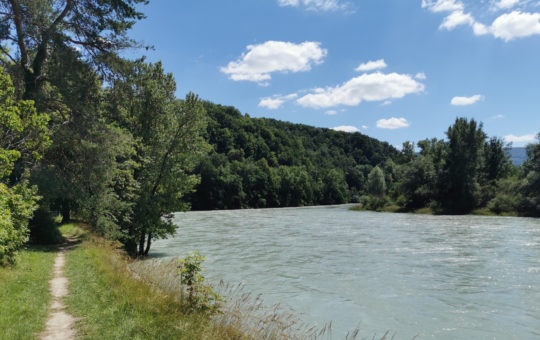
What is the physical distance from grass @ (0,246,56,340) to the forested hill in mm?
77165

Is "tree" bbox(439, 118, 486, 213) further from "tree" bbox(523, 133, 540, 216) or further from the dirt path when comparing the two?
the dirt path

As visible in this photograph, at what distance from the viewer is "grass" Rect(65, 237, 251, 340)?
297 inches

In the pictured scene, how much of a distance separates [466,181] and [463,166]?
3.26m

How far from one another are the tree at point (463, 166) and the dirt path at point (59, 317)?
237 ft

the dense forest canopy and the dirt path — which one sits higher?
the dense forest canopy

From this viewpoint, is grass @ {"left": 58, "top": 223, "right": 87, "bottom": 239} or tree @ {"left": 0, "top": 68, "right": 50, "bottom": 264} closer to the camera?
tree @ {"left": 0, "top": 68, "right": 50, "bottom": 264}

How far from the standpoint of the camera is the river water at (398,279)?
40.1 feet

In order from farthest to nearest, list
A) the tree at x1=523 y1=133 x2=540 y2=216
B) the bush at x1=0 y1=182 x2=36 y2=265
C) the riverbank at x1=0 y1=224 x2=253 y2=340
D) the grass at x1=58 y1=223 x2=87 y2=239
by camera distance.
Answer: the tree at x1=523 y1=133 x2=540 y2=216 < the grass at x1=58 y1=223 x2=87 y2=239 < the bush at x1=0 y1=182 x2=36 y2=265 < the riverbank at x1=0 y1=224 x2=253 y2=340

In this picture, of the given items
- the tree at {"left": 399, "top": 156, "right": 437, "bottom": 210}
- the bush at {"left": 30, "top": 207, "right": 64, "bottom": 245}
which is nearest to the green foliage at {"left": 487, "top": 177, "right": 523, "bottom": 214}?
the tree at {"left": 399, "top": 156, "right": 437, "bottom": 210}

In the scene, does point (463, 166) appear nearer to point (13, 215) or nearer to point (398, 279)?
point (398, 279)

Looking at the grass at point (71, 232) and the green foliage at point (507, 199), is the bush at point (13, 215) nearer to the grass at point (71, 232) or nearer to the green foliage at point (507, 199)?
the grass at point (71, 232)

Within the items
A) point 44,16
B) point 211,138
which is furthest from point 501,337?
point 211,138

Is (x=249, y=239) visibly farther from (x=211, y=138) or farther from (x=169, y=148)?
(x=211, y=138)

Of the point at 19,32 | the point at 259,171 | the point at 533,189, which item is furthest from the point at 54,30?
the point at 259,171
